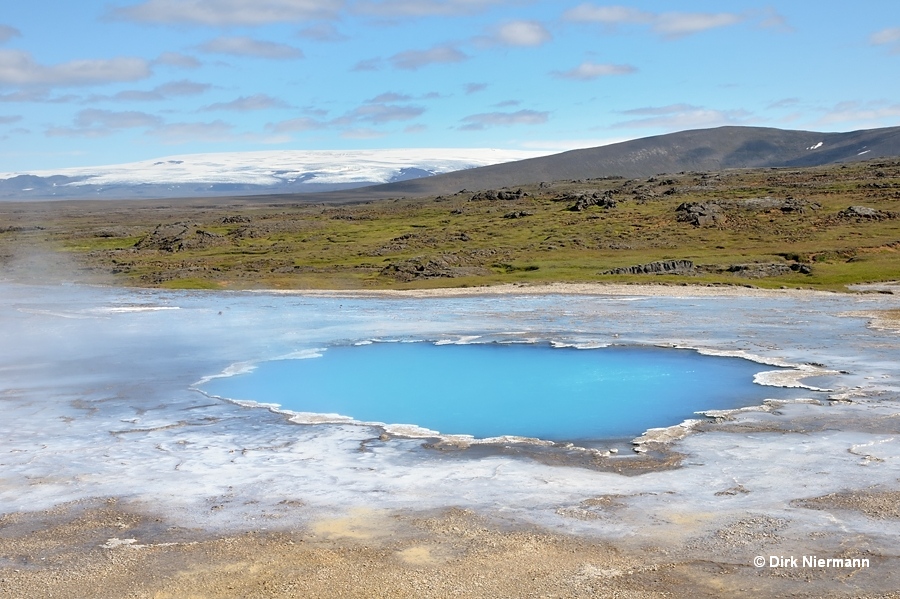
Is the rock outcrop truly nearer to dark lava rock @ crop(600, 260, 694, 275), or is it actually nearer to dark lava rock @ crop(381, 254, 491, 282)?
dark lava rock @ crop(600, 260, 694, 275)

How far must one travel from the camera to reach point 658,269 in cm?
4000

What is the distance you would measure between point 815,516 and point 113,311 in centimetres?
2707

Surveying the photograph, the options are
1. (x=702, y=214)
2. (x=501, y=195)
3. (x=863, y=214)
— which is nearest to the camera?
(x=863, y=214)

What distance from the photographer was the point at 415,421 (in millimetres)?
15484

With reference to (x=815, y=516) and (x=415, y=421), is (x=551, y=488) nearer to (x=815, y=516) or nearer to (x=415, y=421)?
(x=815, y=516)

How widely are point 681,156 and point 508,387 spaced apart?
167m

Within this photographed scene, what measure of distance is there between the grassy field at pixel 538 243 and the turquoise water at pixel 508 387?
17.1m

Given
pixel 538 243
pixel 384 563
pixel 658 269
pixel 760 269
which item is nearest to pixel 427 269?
pixel 658 269

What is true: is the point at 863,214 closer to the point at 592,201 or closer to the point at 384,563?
the point at 592,201

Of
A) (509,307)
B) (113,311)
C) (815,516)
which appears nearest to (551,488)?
(815,516)

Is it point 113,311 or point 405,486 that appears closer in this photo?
point 405,486

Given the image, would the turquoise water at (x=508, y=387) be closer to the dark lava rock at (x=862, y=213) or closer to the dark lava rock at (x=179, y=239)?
the dark lava rock at (x=862, y=213)

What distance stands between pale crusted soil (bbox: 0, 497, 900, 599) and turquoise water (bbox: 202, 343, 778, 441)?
4594 mm

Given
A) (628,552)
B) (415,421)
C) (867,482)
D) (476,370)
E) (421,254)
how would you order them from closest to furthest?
(628,552), (867,482), (415,421), (476,370), (421,254)
